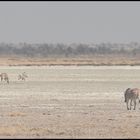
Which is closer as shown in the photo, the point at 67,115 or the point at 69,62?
the point at 67,115

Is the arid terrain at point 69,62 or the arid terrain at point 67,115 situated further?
the arid terrain at point 69,62

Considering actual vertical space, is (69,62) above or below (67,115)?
above

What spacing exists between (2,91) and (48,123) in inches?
641

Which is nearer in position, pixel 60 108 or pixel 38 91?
pixel 60 108

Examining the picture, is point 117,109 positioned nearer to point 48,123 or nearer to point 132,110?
point 132,110

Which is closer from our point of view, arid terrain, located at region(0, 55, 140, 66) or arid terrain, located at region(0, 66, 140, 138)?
arid terrain, located at region(0, 66, 140, 138)

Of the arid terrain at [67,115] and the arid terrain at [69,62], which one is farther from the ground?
the arid terrain at [69,62]

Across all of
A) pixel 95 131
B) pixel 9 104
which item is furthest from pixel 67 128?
pixel 9 104

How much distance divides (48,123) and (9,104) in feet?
25.3

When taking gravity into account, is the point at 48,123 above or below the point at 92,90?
below

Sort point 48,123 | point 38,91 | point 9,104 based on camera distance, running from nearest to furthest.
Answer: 1. point 48,123
2. point 9,104
3. point 38,91

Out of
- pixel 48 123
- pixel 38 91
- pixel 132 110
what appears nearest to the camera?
pixel 48 123

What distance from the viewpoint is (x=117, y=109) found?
1040 inches

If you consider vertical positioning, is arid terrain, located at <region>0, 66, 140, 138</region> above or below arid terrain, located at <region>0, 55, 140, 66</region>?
below
